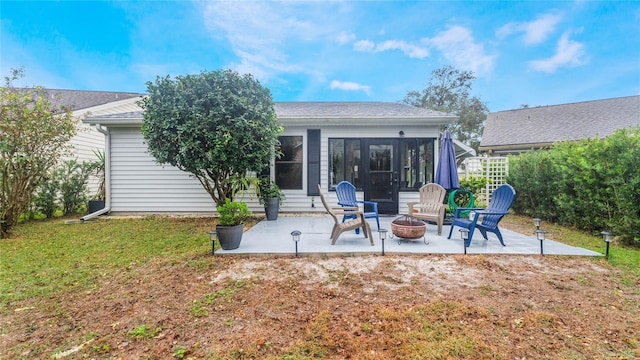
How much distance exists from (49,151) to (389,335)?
752cm

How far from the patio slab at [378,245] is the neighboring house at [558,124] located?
1014 cm

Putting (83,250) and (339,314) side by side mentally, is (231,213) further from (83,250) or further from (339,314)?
(83,250)

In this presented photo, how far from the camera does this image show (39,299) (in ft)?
8.59

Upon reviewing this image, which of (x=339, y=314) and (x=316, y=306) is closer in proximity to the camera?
(x=339, y=314)

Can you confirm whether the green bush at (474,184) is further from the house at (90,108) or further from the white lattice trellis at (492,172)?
the house at (90,108)

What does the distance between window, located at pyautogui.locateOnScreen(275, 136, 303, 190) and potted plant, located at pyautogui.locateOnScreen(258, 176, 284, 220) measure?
407 millimetres

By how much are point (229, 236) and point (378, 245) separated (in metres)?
2.34

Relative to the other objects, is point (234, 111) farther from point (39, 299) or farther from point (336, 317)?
point (336, 317)

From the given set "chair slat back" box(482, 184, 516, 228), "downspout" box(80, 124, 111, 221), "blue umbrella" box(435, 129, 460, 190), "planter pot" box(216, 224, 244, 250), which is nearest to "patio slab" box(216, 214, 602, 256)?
"planter pot" box(216, 224, 244, 250)

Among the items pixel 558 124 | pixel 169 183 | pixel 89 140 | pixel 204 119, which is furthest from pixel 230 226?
pixel 558 124

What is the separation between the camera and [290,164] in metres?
7.03

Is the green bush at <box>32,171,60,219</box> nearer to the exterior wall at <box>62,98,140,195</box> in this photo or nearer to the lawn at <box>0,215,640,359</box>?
the exterior wall at <box>62,98,140,195</box>

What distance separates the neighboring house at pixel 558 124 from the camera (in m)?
11.9

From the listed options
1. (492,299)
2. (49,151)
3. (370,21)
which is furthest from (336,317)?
(370,21)
